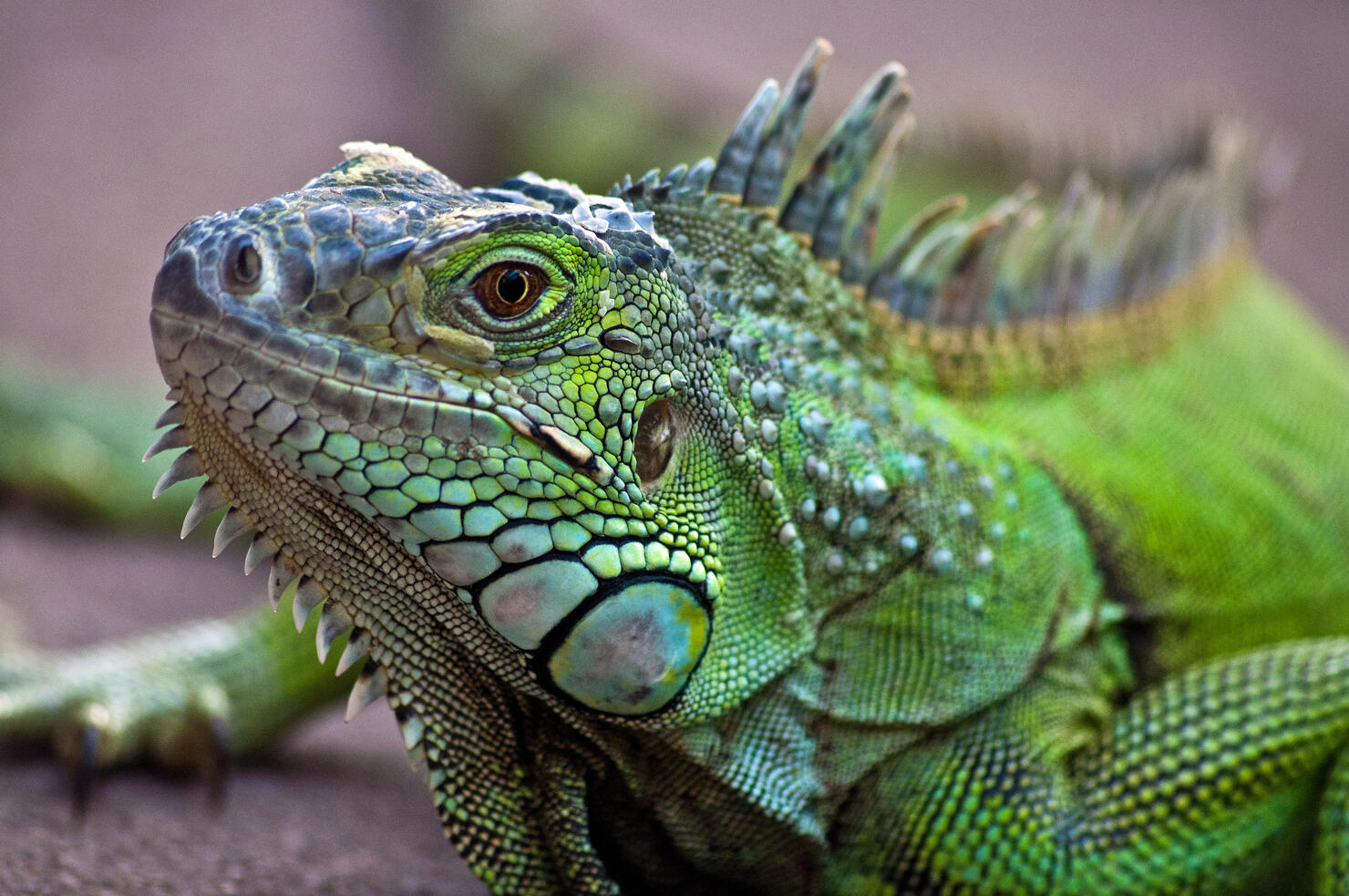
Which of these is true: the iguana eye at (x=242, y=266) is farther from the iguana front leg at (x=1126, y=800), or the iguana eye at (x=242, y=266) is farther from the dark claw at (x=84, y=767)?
the dark claw at (x=84, y=767)

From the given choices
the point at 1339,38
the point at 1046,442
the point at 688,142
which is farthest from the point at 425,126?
the point at 1339,38

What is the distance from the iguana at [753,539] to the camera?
8.25 feet

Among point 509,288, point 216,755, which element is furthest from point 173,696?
point 509,288

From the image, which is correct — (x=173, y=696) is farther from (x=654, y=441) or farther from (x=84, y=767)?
(x=654, y=441)

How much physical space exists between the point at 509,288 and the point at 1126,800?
2206 mm

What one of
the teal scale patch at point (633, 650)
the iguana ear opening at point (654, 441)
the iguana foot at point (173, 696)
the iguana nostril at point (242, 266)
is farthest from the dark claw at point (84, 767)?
the iguana ear opening at point (654, 441)

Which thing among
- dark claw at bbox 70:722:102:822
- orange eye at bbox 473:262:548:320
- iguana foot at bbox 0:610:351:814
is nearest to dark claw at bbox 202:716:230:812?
iguana foot at bbox 0:610:351:814

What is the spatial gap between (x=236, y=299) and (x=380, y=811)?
8.20 feet

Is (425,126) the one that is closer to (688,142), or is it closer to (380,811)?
(688,142)

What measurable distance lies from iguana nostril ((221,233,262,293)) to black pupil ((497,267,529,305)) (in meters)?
0.48

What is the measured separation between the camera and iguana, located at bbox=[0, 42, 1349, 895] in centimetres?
251

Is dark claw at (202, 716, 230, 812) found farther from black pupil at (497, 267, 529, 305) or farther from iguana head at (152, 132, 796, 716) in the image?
black pupil at (497, 267, 529, 305)

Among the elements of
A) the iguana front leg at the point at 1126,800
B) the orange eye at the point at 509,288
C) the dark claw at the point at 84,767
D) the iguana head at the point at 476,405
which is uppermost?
the orange eye at the point at 509,288

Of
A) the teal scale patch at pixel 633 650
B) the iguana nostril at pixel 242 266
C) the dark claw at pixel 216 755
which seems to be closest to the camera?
the iguana nostril at pixel 242 266
